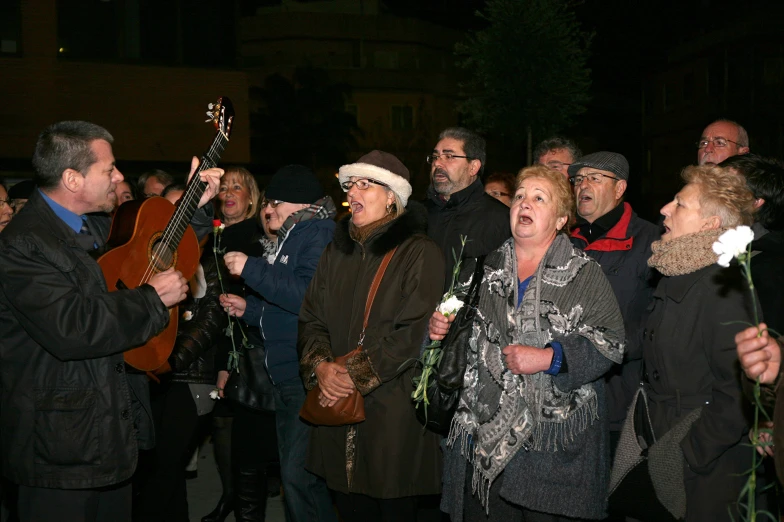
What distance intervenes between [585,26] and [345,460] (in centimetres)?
2922

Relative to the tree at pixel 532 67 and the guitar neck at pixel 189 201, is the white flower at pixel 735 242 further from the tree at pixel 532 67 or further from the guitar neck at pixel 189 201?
the tree at pixel 532 67

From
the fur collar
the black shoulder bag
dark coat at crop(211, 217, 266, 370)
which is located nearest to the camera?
the black shoulder bag

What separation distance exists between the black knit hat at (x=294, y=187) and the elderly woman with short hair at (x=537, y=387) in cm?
173

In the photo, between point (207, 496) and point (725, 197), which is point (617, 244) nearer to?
point (725, 197)

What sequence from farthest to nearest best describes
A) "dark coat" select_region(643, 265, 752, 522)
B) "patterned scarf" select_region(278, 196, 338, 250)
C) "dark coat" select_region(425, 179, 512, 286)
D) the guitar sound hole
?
"dark coat" select_region(425, 179, 512, 286), "patterned scarf" select_region(278, 196, 338, 250), the guitar sound hole, "dark coat" select_region(643, 265, 752, 522)

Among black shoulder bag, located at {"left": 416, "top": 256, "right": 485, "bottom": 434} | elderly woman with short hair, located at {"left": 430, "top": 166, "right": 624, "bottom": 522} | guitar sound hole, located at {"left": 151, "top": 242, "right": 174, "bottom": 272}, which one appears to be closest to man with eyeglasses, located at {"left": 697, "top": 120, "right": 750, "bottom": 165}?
elderly woman with short hair, located at {"left": 430, "top": 166, "right": 624, "bottom": 522}

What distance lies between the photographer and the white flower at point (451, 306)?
4133 mm

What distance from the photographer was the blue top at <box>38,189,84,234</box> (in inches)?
159

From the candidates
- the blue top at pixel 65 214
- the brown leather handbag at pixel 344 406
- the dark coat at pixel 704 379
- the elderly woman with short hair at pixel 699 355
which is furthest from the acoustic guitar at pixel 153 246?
the dark coat at pixel 704 379

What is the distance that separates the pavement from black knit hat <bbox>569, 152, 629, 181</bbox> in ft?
12.7

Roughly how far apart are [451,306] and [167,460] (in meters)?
2.76

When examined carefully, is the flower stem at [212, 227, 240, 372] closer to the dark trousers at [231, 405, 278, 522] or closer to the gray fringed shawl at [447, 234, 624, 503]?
the dark trousers at [231, 405, 278, 522]

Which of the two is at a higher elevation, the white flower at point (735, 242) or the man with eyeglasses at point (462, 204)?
the man with eyeglasses at point (462, 204)

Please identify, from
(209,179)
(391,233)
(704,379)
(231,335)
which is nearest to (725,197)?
(704,379)
